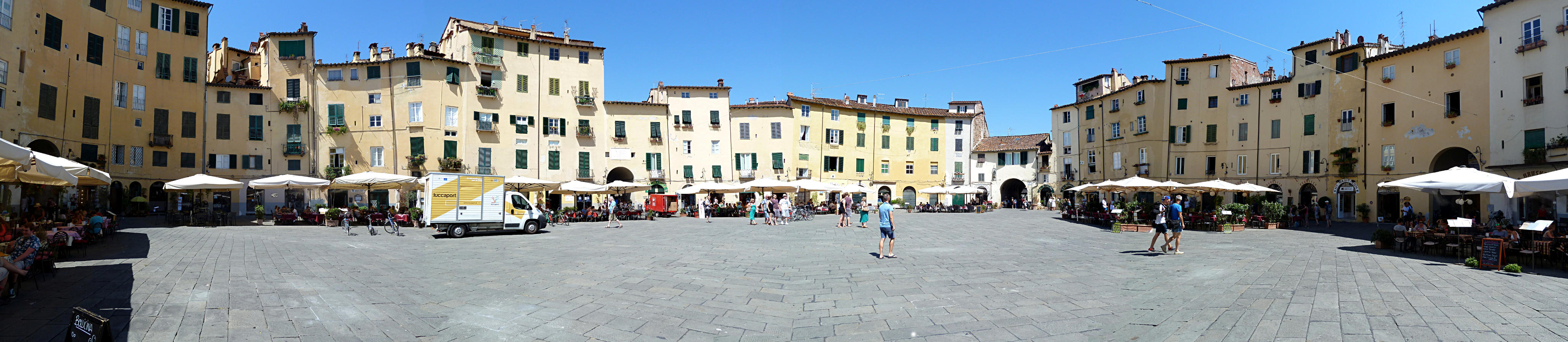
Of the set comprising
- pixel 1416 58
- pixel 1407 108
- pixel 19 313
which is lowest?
pixel 19 313

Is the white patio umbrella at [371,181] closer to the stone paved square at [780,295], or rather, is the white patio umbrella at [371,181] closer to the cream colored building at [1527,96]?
the stone paved square at [780,295]

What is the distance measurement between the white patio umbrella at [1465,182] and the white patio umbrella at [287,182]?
30003mm

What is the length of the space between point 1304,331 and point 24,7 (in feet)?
121

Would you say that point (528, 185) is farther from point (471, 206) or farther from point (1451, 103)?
point (1451, 103)

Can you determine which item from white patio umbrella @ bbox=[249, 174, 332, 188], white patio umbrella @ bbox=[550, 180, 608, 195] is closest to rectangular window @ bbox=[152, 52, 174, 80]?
white patio umbrella @ bbox=[249, 174, 332, 188]

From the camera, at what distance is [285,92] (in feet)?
121

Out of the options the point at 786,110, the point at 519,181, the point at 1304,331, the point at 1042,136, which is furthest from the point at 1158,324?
the point at 1042,136

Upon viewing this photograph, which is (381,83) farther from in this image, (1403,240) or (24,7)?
(1403,240)

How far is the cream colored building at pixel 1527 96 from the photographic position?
22.2 m

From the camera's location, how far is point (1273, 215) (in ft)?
80.1

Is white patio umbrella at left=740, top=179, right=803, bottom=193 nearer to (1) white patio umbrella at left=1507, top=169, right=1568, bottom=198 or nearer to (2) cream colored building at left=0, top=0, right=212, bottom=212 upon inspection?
(1) white patio umbrella at left=1507, top=169, right=1568, bottom=198

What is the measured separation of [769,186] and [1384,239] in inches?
892

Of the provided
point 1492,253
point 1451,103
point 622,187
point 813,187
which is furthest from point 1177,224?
point 622,187

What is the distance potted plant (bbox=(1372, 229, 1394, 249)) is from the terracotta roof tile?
36.8 metres
